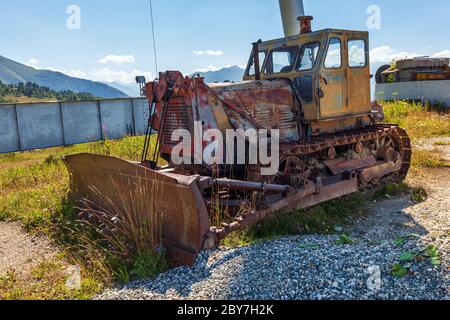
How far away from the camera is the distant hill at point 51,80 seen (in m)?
101

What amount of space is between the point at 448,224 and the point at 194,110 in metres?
3.92

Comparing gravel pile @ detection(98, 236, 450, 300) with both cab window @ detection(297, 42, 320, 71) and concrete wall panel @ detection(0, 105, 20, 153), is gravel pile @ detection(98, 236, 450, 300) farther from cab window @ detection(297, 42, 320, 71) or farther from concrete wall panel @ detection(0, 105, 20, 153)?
concrete wall panel @ detection(0, 105, 20, 153)

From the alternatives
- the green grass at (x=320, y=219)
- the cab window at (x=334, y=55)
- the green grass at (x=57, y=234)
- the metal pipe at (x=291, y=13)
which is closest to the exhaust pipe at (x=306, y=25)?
the cab window at (x=334, y=55)

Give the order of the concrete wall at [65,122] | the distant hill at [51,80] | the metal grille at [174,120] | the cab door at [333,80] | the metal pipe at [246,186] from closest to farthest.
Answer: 1. the metal pipe at [246,186]
2. the metal grille at [174,120]
3. the cab door at [333,80]
4. the concrete wall at [65,122]
5. the distant hill at [51,80]

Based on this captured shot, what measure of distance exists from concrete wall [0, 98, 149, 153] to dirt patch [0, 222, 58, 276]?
10346 millimetres

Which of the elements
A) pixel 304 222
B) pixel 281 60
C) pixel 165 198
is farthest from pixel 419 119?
pixel 165 198

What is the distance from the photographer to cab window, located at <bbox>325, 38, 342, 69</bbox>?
767 centimetres

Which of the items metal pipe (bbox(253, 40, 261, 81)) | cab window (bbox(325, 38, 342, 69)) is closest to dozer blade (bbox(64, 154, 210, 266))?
metal pipe (bbox(253, 40, 261, 81))

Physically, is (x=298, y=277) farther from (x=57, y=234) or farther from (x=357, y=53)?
(x=357, y=53)

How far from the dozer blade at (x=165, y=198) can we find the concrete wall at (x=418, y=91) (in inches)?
750

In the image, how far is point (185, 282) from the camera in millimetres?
4438

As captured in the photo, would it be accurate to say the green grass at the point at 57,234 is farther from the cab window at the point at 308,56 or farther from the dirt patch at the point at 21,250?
the cab window at the point at 308,56
